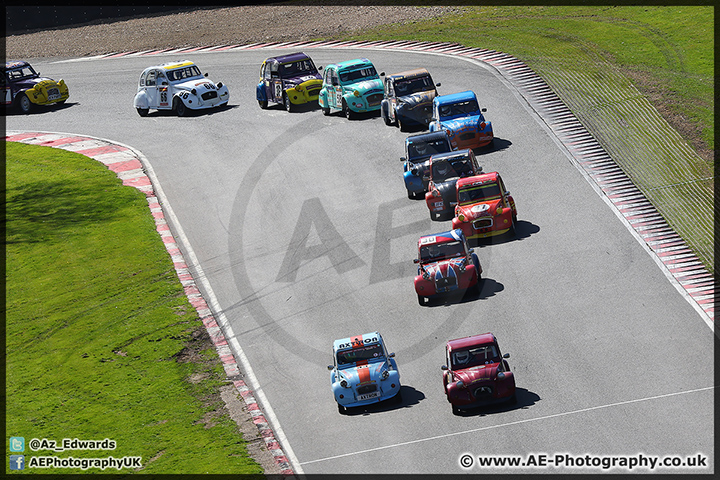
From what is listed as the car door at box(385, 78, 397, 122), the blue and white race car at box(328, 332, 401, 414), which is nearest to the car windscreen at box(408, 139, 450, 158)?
the car door at box(385, 78, 397, 122)

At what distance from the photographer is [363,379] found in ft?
61.8

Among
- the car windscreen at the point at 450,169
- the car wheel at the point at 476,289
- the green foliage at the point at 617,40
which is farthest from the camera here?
the green foliage at the point at 617,40

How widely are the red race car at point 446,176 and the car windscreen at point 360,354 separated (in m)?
8.49

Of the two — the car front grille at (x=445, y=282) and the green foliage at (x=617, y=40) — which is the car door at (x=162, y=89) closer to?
the green foliage at (x=617, y=40)

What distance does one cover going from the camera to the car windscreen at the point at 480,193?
25.8 metres

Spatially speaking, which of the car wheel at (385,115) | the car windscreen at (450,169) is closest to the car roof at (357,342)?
the car windscreen at (450,169)

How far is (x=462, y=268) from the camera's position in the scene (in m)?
22.7

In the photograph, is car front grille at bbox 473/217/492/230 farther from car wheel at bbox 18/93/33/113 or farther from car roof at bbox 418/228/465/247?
car wheel at bbox 18/93/33/113

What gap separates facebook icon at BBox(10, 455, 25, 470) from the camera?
698 inches

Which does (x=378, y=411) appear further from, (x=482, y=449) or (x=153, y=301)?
(x=153, y=301)

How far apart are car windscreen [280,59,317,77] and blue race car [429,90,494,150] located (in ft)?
27.1

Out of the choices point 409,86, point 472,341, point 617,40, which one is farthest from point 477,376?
point 617,40

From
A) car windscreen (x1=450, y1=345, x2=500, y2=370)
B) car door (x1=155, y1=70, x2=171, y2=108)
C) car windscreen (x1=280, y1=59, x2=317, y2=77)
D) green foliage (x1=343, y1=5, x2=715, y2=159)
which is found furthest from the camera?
car door (x1=155, y1=70, x2=171, y2=108)

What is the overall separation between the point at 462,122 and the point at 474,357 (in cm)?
1427
